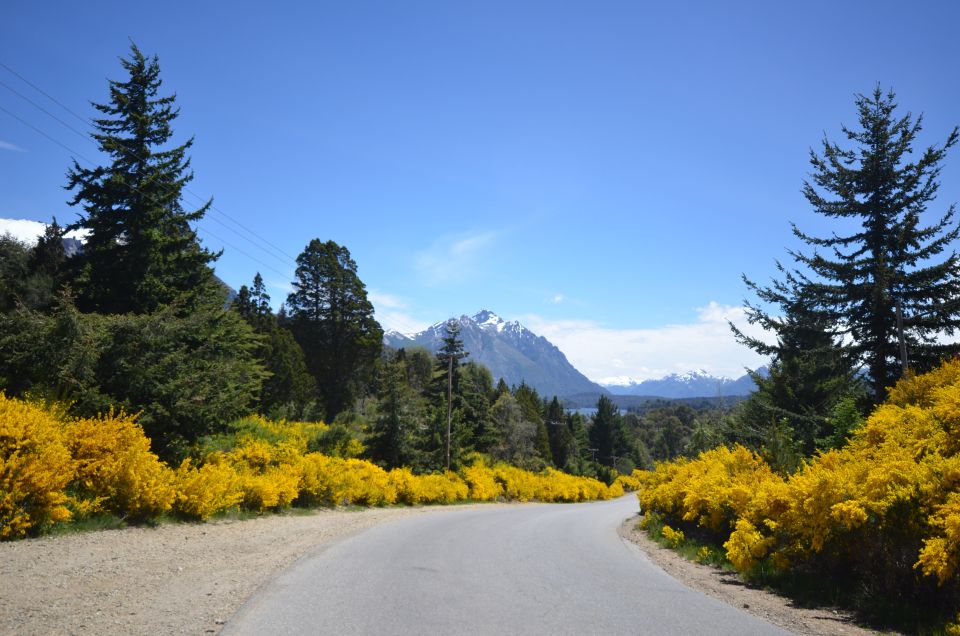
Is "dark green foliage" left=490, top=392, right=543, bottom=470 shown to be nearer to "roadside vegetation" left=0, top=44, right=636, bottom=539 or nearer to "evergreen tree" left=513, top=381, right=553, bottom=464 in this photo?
"evergreen tree" left=513, top=381, right=553, bottom=464

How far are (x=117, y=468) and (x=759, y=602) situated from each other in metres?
11.1

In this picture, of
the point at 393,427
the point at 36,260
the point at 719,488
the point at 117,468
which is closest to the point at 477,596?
the point at 719,488

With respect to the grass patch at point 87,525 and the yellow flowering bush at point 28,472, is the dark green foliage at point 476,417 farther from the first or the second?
the yellow flowering bush at point 28,472

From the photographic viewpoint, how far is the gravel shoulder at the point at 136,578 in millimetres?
5430

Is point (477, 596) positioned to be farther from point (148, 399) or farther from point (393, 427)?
→ point (393, 427)

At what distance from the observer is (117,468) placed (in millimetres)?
9992

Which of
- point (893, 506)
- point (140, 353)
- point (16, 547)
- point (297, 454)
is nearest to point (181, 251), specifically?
point (140, 353)

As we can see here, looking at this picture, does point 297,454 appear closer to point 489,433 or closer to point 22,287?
point 22,287

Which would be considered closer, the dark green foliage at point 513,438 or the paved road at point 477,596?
the paved road at point 477,596

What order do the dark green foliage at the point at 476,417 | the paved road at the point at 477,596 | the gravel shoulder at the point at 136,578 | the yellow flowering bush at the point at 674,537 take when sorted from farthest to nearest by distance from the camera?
1. the dark green foliage at the point at 476,417
2. the yellow flowering bush at the point at 674,537
3. the paved road at the point at 477,596
4. the gravel shoulder at the point at 136,578

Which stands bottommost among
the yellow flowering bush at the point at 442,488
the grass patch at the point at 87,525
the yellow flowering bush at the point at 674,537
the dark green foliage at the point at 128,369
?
the yellow flowering bush at the point at 442,488

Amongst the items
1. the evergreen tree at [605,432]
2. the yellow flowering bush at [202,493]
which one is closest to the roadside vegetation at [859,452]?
the yellow flowering bush at [202,493]

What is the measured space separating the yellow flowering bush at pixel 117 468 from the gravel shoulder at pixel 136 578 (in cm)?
60

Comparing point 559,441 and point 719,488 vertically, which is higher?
point 719,488
